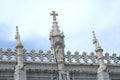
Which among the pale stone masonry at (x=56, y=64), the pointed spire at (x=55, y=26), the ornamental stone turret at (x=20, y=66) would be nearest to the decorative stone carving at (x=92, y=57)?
the pale stone masonry at (x=56, y=64)

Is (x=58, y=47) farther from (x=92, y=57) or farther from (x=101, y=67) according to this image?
(x=101, y=67)

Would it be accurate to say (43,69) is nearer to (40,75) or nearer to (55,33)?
(40,75)

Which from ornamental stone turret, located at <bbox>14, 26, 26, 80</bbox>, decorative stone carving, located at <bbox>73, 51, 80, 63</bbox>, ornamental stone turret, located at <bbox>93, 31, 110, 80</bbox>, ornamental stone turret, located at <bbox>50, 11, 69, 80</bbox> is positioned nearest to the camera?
ornamental stone turret, located at <bbox>14, 26, 26, 80</bbox>

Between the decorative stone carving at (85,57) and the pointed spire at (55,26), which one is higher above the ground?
the pointed spire at (55,26)

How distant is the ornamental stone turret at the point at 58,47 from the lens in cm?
3086

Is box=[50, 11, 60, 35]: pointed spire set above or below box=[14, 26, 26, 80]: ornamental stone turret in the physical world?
above

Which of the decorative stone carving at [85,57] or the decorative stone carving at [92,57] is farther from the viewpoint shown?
the decorative stone carving at [92,57]

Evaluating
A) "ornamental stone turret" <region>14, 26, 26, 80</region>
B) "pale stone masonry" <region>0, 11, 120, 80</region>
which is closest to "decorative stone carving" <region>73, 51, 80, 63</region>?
"pale stone masonry" <region>0, 11, 120, 80</region>

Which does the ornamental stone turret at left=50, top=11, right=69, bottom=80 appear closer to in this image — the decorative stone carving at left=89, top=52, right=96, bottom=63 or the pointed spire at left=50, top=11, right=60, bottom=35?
the pointed spire at left=50, top=11, right=60, bottom=35

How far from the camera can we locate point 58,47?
32.2 m

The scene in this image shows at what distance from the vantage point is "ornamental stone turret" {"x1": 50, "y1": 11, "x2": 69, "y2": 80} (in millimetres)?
30859

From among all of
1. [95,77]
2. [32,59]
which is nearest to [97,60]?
[95,77]

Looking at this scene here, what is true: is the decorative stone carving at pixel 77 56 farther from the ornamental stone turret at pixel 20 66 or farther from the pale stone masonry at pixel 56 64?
the ornamental stone turret at pixel 20 66

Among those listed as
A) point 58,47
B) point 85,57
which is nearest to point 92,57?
point 85,57
